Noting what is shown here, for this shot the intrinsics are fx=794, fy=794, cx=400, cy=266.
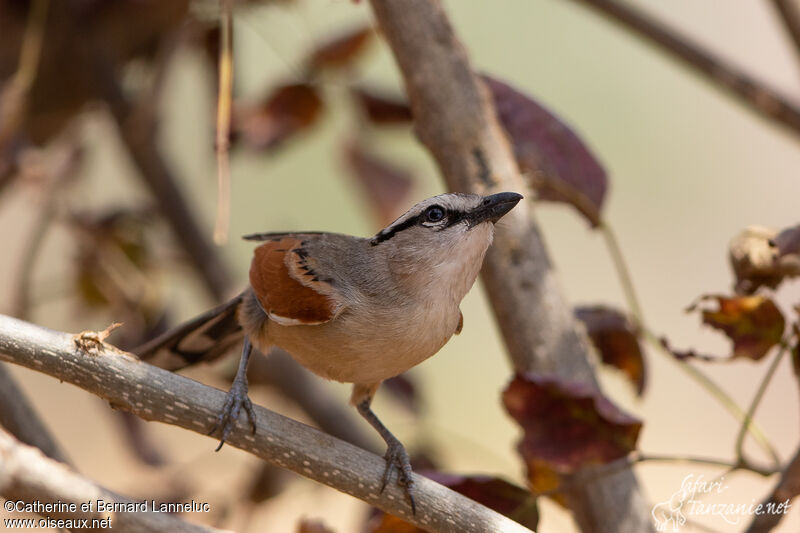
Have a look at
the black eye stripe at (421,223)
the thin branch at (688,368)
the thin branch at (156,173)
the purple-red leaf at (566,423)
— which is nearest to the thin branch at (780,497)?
the thin branch at (688,368)

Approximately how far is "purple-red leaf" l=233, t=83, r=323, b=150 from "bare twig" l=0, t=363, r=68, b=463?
136cm

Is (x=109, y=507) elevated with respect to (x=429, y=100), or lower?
lower

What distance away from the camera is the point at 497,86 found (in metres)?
2.02

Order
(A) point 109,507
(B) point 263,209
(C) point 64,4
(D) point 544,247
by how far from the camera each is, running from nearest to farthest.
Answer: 1. (A) point 109,507
2. (D) point 544,247
3. (C) point 64,4
4. (B) point 263,209

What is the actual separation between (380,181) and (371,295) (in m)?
1.09

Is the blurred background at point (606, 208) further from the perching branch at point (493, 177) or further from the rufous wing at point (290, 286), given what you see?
the rufous wing at point (290, 286)

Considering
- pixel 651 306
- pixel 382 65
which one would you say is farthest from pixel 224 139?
pixel 382 65

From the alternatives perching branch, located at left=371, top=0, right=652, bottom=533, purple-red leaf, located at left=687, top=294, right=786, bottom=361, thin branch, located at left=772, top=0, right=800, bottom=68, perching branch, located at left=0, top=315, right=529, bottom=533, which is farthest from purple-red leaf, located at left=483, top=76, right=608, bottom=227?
thin branch, located at left=772, top=0, right=800, bottom=68

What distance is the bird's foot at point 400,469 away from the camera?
1417 mm

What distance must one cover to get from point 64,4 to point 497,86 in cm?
179

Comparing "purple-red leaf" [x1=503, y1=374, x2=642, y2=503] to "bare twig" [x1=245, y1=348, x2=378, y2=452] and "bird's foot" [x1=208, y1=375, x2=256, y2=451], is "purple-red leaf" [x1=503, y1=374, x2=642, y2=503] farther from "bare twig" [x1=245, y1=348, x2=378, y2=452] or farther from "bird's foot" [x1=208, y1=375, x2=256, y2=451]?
"bare twig" [x1=245, y1=348, x2=378, y2=452]

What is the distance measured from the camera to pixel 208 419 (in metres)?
1.37

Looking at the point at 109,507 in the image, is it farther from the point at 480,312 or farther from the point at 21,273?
the point at 480,312

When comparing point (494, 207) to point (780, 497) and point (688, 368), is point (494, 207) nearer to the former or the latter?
point (688, 368)
